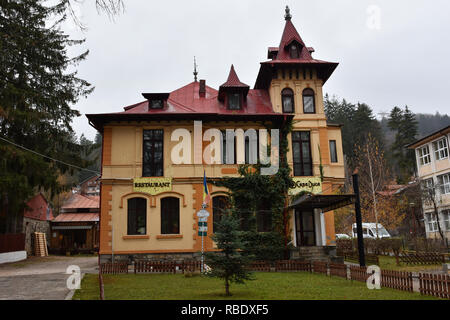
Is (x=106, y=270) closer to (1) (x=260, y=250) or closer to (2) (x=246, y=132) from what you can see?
(1) (x=260, y=250)

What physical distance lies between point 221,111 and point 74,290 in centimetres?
1423

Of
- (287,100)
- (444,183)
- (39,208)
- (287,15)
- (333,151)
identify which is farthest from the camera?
(39,208)

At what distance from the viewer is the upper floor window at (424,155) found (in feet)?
125

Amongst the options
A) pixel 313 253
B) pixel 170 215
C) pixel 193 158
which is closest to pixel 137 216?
pixel 170 215

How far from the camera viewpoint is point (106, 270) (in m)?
18.4

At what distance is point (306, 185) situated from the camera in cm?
2270

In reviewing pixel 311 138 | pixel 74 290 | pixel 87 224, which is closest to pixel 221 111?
pixel 311 138

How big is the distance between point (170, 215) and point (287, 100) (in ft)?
33.7

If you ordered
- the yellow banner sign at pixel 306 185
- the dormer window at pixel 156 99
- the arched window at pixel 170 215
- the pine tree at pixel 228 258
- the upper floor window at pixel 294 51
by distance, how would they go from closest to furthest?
the pine tree at pixel 228 258 → the arched window at pixel 170 215 → the yellow banner sign at pixel 306 185 → the dormer window at pixel 156 99 → the upper floor window at pixel 294 51

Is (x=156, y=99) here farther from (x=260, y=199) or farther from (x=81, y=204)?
(x=81, y=204)

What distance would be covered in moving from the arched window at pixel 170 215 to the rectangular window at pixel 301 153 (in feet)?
24.5

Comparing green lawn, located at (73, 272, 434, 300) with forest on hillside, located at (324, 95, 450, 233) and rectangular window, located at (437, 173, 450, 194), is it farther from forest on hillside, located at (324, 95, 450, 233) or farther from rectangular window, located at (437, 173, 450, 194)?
rectangular window, located at (437, 173, 450, 194)

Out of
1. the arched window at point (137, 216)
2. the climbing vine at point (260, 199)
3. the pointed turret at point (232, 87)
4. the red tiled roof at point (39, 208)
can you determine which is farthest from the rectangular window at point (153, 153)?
the red tiled roof at point (39, 208)

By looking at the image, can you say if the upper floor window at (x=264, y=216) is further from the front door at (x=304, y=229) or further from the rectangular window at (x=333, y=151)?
the rectangular window at (x=333, y=151)
